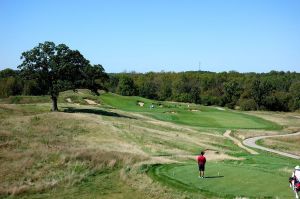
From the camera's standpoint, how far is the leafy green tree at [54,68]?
196ft

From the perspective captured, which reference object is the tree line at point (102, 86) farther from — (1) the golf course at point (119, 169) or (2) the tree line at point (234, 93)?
(1) the golf course at point (119, 169)

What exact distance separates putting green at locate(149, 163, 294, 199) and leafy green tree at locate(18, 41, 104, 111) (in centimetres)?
3402

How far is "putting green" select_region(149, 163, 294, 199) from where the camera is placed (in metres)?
22.6

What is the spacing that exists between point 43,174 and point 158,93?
154626 millimetres

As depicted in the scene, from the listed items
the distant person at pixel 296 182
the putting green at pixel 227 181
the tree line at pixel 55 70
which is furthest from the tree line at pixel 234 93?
the distant person at pixel 296 182

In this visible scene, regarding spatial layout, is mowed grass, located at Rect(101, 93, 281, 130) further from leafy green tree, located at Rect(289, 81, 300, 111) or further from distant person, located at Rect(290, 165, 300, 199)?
leafy green tree, located at Rect(289, 81, 300, 111)

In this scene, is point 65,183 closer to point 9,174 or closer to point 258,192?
point 9,174

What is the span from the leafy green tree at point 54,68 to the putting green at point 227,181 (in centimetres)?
3402

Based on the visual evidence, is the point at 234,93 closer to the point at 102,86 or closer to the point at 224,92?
the point at 224,92

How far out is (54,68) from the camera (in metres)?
60.0

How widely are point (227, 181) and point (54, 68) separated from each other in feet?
133

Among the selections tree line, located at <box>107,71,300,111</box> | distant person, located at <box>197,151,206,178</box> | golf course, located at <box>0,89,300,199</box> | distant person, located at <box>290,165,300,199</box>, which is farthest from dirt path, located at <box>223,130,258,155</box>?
tree line, located at <box>107,71,300,111</box>

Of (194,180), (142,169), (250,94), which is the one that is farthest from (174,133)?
(250,94)

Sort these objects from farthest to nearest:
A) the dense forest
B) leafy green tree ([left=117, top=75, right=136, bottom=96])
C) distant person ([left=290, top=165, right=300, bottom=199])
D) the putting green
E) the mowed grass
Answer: leafy green tree ([left=117, top=75, right=136, bottom=96]), the dense forest, the mowed grass, the putting green, distant person ([left=290, top=165, right=300, bottom=199])
